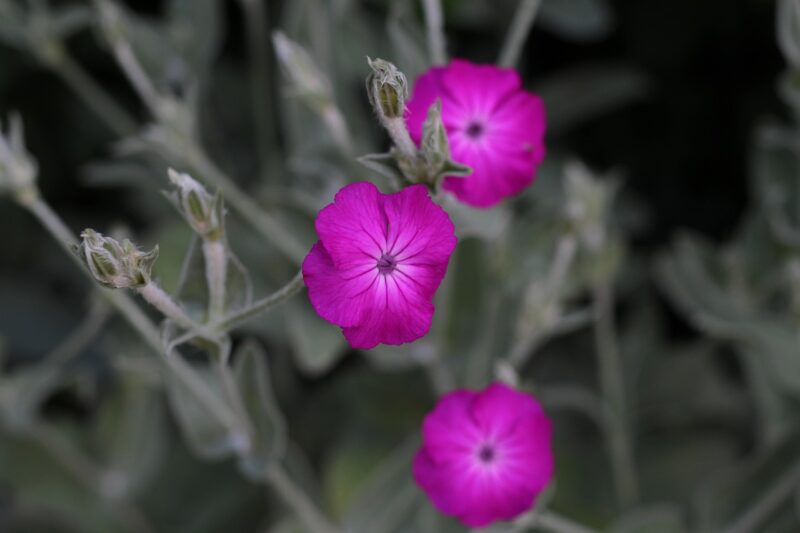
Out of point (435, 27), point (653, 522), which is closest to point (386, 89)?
point (435, 27)

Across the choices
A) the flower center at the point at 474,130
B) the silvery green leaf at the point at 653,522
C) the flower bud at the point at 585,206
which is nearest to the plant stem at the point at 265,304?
the flower center at the point at 474,130

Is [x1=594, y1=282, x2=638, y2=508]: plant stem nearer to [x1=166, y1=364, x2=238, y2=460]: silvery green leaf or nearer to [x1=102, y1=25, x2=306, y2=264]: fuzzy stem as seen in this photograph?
[x1=102, y1=25, x2=306, y2=264]: fuzzy stem

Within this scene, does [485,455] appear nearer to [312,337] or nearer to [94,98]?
[312,337]

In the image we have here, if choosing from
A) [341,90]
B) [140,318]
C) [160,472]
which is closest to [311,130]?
[341,90]

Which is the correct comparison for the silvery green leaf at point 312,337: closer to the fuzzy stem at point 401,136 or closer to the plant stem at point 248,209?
the plant stem at point 248,209

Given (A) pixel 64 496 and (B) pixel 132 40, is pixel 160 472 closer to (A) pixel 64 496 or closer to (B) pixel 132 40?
(A) pixel 64 496

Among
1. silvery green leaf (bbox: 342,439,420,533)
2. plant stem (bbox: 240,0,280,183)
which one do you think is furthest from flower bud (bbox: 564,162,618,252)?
plant stem (bbox: 240,0,280,183)
